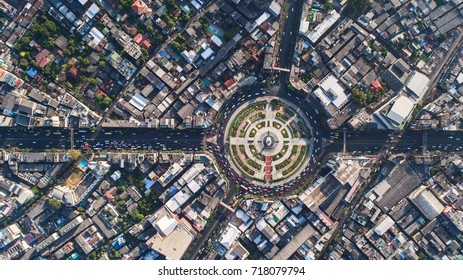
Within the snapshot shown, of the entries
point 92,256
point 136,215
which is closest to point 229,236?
point 136,215

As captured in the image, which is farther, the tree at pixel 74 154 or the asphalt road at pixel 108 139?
the asphalt road at pixel 108 139

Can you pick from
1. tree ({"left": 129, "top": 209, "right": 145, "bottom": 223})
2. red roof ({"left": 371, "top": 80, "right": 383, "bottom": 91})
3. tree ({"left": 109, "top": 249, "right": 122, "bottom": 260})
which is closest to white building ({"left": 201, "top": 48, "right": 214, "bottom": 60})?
red roof ({"left": 371, "top": 80, "right": 383, "bottom": 91})

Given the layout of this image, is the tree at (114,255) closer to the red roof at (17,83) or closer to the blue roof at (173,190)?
the blue roof at (173,190)

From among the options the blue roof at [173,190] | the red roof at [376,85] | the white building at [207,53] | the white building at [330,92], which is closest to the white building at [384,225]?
the white building at [330,92]

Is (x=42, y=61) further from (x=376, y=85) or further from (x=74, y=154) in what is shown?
(x=376, y=85)

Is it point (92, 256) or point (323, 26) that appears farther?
point (92, 256)

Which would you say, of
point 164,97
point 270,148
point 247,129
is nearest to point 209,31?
point 164,97

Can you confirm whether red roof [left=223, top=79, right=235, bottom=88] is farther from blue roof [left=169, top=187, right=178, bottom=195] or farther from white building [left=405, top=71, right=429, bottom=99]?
white building [left=405, top=71, right=429, bottom=99]

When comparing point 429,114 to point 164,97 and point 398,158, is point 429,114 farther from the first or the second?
point 164,97
